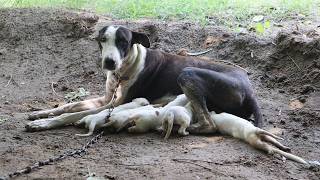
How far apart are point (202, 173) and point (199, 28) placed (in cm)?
456

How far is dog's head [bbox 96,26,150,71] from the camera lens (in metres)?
5.77

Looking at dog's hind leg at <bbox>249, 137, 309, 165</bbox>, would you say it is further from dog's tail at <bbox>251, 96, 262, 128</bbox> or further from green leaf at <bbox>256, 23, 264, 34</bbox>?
green leaf at <bbox>256, 23, 264, 34</bbox>

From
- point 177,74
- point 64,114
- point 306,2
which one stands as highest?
point 306,2

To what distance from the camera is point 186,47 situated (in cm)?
798

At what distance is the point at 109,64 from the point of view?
18.9 feet

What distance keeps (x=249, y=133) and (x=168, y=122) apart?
2.48 feet

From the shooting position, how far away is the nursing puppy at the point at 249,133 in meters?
4.61

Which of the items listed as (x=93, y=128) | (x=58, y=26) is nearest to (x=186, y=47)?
(x=58, y=26)

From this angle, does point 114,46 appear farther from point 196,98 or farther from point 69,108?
point 196,98

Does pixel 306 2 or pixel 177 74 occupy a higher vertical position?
pixel 306 2

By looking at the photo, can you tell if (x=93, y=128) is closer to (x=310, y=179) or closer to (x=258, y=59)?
(x=310, y=179)

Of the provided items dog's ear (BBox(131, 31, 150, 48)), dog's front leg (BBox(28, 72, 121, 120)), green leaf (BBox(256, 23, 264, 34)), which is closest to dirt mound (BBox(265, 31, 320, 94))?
green leaf (BBox(256, 23, 264, 34))

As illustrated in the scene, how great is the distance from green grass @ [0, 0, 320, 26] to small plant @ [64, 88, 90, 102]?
92.6 inches

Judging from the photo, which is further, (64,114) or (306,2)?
(306,2)
